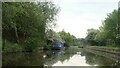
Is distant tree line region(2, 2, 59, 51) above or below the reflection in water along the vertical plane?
above

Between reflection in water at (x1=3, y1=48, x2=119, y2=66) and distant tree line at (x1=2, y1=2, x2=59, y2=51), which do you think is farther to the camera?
distant tree line at (x1=2, y1=2, x2=59, y2=51)

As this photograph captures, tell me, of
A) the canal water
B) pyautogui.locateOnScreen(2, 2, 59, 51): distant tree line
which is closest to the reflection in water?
the canal water

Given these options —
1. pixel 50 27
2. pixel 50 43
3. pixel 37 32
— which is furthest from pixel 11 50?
pixel 50 43

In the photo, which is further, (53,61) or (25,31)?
(25,31)

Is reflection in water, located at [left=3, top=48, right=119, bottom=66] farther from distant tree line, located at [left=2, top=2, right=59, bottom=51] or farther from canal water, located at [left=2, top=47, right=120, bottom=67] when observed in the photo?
distant tree line, located at [left=2, top=2, right=59, bottom=51]

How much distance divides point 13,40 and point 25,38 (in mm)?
2049

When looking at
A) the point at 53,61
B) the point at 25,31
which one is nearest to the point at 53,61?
the point at 53,61

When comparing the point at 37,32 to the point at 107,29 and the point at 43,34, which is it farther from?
the point at 107,29

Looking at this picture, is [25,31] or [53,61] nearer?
[53,61]

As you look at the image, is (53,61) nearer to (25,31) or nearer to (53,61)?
(53,61)

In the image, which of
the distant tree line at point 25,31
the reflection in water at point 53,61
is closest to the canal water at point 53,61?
the reflection in water at point 53,61

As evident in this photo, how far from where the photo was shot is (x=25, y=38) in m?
37.4

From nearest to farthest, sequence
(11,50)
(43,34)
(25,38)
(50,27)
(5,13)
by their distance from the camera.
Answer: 1. (5,13)
2. (11,50)
3. (25,38)
4. (43,34)
5. (50,27)

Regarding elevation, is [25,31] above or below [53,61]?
above
